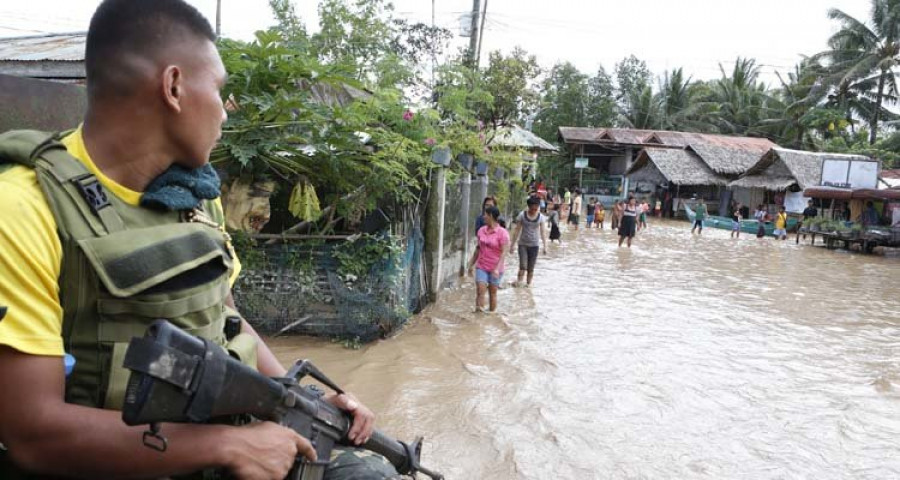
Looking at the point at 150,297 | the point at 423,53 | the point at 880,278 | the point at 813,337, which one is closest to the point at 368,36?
the point at 423,53

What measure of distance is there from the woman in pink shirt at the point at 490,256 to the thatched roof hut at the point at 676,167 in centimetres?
2369

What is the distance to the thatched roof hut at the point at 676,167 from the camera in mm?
29672

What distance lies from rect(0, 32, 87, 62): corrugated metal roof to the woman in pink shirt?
5212mm

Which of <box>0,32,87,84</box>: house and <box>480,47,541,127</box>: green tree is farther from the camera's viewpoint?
<box>480,47,541,127</box>: green tree

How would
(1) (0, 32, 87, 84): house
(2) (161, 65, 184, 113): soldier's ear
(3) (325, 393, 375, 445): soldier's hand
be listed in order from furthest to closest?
(1) (0, 32, 87, 84): house
(3) (325, 393, 375, 445): soldier's hand
(2) (161, 65, 184, 113): soldier's ear

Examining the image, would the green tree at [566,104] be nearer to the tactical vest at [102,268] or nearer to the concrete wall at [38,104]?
the concrete wall at [38,104]

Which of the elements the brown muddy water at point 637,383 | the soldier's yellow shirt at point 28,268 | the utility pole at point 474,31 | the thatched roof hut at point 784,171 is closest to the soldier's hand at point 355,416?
the soldier's yellow shirt at point 28,268

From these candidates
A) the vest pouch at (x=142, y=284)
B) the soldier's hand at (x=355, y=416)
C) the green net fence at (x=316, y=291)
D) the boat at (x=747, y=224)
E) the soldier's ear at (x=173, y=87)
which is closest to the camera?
Result: the vest pouch at (x=142, y=284)

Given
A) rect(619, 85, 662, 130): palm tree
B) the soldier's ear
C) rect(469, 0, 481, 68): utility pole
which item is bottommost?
the soldier's ear

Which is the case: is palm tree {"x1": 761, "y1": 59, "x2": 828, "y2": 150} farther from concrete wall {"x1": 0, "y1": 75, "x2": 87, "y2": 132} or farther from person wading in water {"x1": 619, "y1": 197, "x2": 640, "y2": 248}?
concrete wall {"x1": 0, "y1": 75, "x2": 87, "y2": 132}

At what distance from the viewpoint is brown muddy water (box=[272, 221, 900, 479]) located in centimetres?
399

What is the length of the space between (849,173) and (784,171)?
16.7 feet

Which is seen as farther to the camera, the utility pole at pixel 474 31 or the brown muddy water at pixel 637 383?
the utility pole at pixel 474 31

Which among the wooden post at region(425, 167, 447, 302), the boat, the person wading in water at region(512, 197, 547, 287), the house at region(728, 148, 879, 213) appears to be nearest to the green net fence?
the wooden post at region(425, 167, 447, 302)
